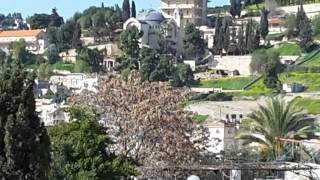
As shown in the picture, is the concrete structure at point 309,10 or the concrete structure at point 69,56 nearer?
the concrete structure at point 69,56

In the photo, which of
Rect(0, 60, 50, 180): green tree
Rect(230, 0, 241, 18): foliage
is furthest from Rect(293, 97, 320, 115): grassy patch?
Rect(0, 60, 50, 180): green tree

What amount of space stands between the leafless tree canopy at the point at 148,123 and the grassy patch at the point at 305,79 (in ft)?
126

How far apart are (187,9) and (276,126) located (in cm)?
7107

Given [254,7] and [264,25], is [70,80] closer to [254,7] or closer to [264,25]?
[264,25]

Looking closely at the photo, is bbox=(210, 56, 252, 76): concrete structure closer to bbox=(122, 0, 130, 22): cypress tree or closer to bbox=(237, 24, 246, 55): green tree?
bbox=(237, 24, 246, 55): green tree

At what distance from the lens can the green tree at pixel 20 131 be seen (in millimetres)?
9945

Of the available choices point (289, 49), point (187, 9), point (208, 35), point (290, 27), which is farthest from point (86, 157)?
point (187, 9)

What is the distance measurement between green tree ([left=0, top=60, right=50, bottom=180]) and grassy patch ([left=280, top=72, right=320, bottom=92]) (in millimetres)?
52469

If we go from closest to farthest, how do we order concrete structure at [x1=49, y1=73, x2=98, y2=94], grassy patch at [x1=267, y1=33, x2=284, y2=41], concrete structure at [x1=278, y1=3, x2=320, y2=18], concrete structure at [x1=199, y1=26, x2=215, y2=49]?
concrete structure at [x1=49, y1=73, x2=98, y2=94], grassy patch at [x1=267, y1=33, x2=284, y2=41], concrete structure at [x1=199, y1=26, x2=215, y2=49], concrete structure at [x1=278, y1=3, x2=320, y2=18]

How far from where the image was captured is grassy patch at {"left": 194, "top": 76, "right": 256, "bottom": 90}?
225 ft

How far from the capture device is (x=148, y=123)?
22812 millimetres

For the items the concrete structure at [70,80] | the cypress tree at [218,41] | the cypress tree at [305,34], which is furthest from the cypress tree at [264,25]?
the concrete structure at [70,80]

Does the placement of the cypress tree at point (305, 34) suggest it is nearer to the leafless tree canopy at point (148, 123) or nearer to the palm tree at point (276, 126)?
the leafless tree canopy at point (148, 123)

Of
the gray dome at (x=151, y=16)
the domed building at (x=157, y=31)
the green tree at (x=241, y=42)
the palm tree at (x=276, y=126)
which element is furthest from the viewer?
the gray dome at (x=151, y=16)
